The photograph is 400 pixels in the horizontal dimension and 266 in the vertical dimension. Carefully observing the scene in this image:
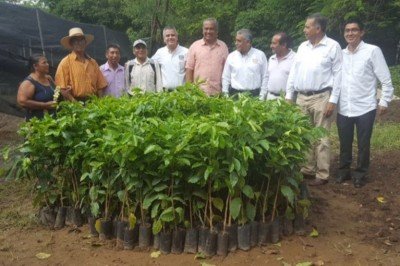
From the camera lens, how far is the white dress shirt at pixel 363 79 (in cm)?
494

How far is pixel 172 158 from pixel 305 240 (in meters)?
1.31

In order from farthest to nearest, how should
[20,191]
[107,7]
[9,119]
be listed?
[107,7] < [9,119] < [20,191]

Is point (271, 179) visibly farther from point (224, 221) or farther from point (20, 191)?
point (20, 191)

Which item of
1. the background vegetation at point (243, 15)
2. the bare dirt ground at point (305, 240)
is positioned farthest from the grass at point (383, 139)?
the background vegetation at point (243, 15)

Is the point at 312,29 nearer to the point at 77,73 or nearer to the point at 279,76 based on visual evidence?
the point at 279,76

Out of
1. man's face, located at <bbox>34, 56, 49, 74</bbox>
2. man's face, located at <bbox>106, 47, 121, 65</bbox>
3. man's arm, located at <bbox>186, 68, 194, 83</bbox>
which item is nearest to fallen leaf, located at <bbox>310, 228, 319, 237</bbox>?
man's arm, located at <bbox>186, 68, 194, 83</bbox>

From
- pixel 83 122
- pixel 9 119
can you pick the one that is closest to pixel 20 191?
pixel 83 122

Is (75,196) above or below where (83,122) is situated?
below

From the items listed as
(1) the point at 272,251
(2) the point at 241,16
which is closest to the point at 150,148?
(1) the point at 272,251

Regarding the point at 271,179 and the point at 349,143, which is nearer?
the point at 271,179

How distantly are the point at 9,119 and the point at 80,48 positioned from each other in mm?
5162

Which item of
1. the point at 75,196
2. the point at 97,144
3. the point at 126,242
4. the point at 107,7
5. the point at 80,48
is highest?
the point at 107,7

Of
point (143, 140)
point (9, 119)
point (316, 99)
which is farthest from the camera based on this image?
point (9, 119)

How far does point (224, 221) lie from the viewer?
3.53 meters
